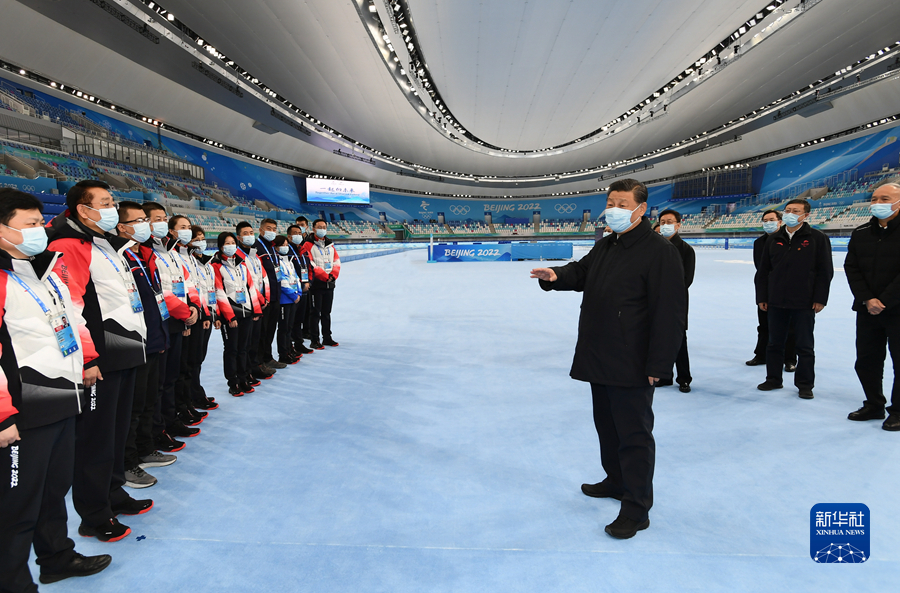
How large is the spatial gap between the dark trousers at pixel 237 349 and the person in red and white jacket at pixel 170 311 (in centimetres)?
69

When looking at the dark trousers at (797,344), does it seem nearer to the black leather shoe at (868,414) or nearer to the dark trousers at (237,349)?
the black leather shoe at (868,414)

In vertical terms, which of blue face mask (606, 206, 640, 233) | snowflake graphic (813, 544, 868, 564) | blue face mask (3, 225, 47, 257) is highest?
blue face mask (606, 206, 640, 233)

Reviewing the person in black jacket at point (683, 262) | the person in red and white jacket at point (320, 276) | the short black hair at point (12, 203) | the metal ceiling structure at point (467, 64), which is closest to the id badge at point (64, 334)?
the short black hair at point (12, 203)

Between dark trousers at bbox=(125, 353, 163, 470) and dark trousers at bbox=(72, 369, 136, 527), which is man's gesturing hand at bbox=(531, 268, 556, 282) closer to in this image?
dark trousers at bbox=(72, 369, 136, 527)

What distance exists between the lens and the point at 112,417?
227cm

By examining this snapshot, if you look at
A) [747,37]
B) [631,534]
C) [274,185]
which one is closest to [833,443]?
[631,534]

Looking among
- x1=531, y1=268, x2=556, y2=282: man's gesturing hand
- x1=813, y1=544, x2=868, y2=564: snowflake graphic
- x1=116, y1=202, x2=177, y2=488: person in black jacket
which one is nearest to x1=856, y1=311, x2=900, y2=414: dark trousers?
x1=813, y1=544, x2=868, y2=564: snowflake graphic

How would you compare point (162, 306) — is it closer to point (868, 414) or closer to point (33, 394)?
point (33, 394)

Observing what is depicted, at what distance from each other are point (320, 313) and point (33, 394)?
4.86m

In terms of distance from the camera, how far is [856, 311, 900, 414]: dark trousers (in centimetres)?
340

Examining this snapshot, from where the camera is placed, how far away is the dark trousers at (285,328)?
536 centimetres

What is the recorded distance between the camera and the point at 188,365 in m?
3.72

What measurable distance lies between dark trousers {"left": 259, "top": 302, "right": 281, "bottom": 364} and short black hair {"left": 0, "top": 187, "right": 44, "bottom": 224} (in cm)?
321

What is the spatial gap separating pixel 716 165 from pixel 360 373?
44.0 meters
